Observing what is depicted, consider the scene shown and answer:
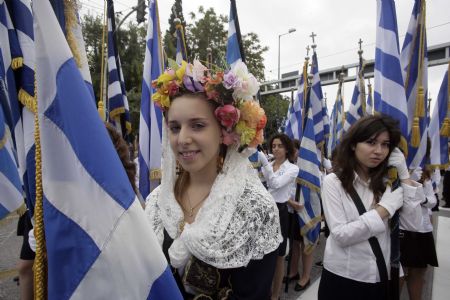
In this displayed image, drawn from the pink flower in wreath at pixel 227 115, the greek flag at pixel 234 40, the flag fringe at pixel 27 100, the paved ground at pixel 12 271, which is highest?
the greek flag at pixel 234 40

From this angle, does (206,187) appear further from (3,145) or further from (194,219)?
(3,145)

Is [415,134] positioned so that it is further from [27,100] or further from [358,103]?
[358,103]

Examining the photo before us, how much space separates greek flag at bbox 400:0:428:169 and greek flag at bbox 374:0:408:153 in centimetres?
33

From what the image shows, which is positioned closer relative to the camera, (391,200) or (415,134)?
(391,200)

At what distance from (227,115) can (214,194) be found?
44cm

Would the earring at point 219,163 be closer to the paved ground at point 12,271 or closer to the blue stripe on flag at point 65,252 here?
the blue stripe on flag at point 65,252

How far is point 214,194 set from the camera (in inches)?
66.6

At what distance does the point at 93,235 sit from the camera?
3.29 ft

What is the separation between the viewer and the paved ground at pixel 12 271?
13.0ft

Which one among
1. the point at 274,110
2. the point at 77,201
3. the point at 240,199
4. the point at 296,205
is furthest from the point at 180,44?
the point at 274,110

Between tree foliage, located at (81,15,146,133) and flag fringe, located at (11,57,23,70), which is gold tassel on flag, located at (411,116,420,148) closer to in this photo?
flag fringe, located at (11,57,23,70)

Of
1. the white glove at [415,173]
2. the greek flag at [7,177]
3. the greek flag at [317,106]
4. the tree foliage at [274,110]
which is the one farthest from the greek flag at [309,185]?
the tree foliage at [274,110]

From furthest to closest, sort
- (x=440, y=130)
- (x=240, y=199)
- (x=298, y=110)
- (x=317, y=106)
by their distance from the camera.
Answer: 1. (x=298, y=110)
2. (x=317, y=106)
3. (x=440, y=130)
4. (x=240, y=199)

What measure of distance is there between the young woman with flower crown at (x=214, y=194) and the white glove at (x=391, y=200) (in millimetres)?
1128
